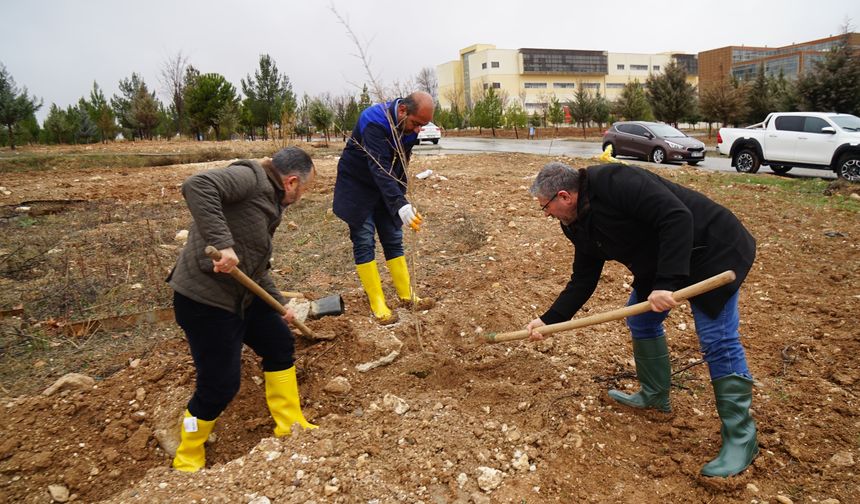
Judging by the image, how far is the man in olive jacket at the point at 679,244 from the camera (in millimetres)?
2279

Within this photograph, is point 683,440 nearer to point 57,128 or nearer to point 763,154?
point 763,154

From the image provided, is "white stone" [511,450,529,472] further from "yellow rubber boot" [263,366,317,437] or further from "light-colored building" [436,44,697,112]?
"light-colored building" [436,44,697,112]

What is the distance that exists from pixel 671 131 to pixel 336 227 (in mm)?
11932

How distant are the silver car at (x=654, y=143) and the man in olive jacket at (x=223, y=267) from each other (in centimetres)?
1412

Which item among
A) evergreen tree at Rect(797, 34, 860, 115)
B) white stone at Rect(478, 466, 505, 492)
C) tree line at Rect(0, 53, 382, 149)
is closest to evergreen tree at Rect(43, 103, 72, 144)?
tree line at Rect(0, 53, 382, 149)

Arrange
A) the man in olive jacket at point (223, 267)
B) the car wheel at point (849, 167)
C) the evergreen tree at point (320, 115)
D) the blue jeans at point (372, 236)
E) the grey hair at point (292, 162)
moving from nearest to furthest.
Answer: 1. the man in olive jacket at point (223, 267)
2. the grey hair at point (292, 162)
3. the blue jeans at point (372, 236)
4. the car wheel at point (849, 167)
5. the evergreen tree at point (320, 115)

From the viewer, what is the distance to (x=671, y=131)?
603 inches

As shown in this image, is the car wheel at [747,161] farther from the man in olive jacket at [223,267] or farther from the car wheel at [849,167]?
the man in olive jacket at [223,267]

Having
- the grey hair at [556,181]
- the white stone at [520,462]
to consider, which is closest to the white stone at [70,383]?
the white stone at [520,462]

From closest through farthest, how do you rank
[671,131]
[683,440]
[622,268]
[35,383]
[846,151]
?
[683,440], [35,383], [622,268], [846,151], [671,131]

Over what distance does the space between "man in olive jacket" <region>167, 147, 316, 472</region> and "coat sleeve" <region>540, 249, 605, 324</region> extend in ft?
4.88

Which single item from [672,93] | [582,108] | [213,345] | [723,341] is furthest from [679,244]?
[582,108]

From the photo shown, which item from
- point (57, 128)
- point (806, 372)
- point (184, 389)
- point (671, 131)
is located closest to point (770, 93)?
point (671, 131)

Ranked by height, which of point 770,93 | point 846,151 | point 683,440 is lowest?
point 683,440
